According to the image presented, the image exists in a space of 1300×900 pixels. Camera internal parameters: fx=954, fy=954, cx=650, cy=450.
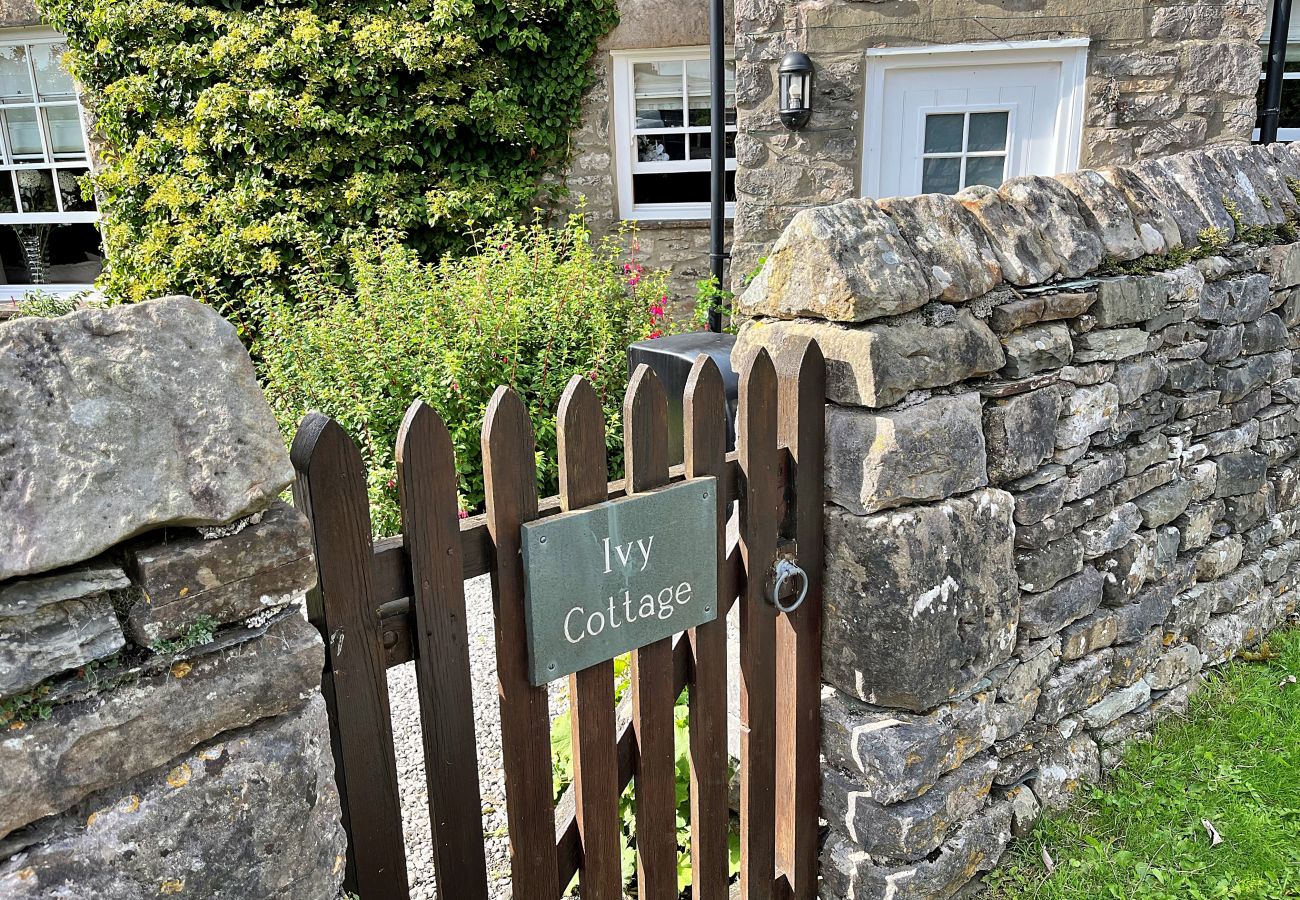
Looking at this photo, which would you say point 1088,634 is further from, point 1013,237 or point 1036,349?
point 1013,237

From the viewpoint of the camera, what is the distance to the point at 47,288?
880 cm

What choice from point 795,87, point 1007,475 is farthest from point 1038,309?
point 795,87

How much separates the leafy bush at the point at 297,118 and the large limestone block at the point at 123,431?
6203 mm

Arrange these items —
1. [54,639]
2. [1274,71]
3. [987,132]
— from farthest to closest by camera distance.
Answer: [987,132] → [1274,71] → [54,639]

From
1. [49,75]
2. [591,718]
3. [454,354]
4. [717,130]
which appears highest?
[49,75]

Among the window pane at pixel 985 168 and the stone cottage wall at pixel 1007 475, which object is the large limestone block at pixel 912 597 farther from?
the window pane at pixel 985 168

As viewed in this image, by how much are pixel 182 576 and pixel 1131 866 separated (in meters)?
2.29

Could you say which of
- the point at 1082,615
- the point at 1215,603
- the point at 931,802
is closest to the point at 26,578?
the point at 931,802

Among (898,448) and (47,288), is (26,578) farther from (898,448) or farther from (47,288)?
(47,288)

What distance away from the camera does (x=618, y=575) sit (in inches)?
66.7

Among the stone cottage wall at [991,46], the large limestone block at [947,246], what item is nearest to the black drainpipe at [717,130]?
the stone cottage wall at [991,46]

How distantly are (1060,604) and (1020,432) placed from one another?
1.64 feet

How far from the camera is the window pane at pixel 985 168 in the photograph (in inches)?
254

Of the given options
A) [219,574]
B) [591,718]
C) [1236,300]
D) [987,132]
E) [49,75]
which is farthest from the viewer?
[49,75]
